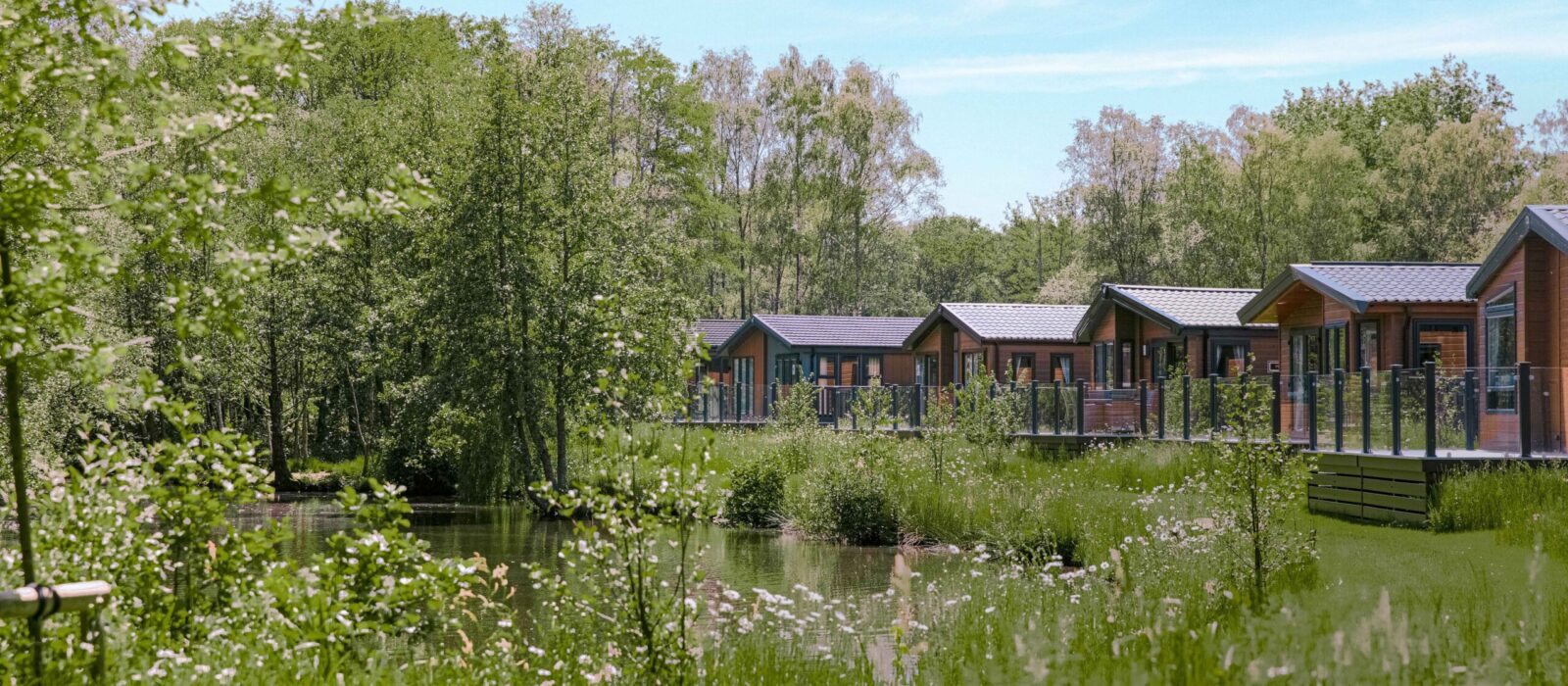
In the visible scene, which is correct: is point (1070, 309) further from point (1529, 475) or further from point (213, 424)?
point (1529, 475)

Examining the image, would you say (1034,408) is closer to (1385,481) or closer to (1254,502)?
(1385,481)

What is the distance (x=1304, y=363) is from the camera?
29.2 metres

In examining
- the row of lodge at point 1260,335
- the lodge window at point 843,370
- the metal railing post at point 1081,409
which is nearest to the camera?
the row of lodge at point 1260,335

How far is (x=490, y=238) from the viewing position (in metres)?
26.0

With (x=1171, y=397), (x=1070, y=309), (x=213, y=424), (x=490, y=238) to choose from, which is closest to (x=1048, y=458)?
(x=1171, y=397)

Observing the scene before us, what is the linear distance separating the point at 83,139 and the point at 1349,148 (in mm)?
53472

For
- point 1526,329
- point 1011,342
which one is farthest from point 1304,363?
point 1011,342

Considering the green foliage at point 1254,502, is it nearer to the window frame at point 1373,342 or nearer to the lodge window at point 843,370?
the window frame at point 1373,342

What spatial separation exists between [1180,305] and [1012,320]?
7.84 meters

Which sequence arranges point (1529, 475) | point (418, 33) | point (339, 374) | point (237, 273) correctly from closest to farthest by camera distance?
point (237, 273) < point (1529, 475) < point (339, 374) < point (418, 33)

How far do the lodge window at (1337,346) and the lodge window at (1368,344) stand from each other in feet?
0.78

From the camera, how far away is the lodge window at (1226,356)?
3291cm

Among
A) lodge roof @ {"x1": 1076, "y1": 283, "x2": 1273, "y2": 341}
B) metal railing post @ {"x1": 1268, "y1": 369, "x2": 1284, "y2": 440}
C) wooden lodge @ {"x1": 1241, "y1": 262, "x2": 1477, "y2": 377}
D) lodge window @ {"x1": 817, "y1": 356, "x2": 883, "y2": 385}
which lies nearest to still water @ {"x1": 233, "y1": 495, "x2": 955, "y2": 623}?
metal railing post @ {"x1": 1268, "y1": 369, "x2": 1284, "y2": 440}

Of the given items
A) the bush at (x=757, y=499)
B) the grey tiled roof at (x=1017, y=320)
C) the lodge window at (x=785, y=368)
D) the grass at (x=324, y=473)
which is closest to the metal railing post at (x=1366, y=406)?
the bush at (x=757, y=499)
